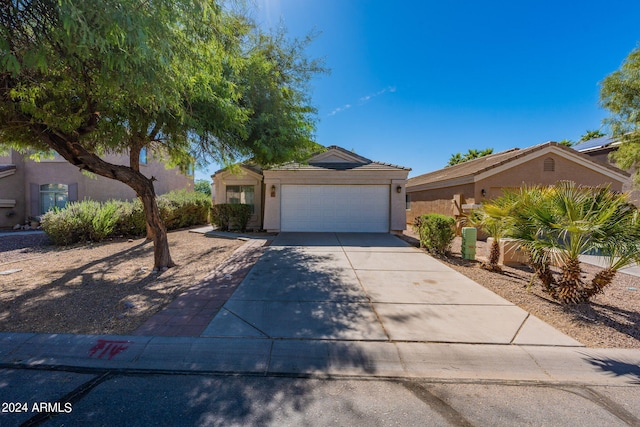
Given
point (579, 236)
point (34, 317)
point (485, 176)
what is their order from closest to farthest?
point (34, 317), point (579, 236), point (485, 176)

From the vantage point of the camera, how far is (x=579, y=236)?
426cm

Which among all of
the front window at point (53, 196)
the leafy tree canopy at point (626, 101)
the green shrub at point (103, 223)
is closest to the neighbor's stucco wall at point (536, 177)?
the leafy tree canopy at point (626, 101)

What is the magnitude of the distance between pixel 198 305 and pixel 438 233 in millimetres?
6672

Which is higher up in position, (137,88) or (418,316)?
(137,88)

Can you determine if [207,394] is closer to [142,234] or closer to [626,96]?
[142,234]

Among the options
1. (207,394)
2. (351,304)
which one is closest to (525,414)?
(351,304)

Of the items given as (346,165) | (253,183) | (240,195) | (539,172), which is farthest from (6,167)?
(539,172)

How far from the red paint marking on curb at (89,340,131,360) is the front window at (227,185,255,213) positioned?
1076 cm

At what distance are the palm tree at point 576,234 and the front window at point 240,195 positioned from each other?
11.8m

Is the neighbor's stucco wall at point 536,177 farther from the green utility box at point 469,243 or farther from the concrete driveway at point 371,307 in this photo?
the concrete driveway at point 371,307

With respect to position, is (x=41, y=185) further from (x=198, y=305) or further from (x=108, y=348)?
(x=108, y=348)

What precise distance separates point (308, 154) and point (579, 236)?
6.88 metres

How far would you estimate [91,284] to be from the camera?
18.1 feet

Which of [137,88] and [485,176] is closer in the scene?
[137,88]
